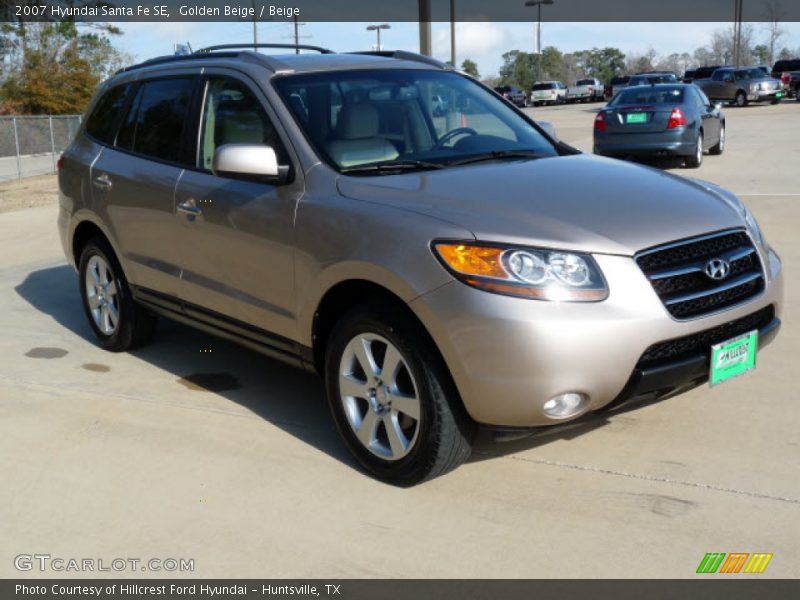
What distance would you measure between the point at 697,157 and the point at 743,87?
88.2ft

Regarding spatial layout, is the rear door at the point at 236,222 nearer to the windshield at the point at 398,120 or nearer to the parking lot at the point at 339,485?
the windshield at the point at 398,120

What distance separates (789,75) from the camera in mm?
46031

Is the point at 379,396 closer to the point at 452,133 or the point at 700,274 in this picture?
the point at 700,274

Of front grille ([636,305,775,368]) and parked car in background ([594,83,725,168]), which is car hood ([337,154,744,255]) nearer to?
front grille ([636,305,775,368])

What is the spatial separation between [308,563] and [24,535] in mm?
1172

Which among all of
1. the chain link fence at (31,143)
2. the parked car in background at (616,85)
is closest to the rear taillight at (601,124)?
the chain link fence at (31,143)

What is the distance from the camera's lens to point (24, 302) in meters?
7.81

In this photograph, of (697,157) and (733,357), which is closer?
(733,357)

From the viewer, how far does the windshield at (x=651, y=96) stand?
16016 mm

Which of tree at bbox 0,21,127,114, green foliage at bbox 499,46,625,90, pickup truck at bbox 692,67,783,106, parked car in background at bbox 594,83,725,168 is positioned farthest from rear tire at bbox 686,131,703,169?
green foliage at bbox 499,46,625,90

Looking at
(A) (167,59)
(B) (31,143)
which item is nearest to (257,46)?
(A) (167,59)

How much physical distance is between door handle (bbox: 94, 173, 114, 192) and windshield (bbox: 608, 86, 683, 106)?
1192 centimetres
